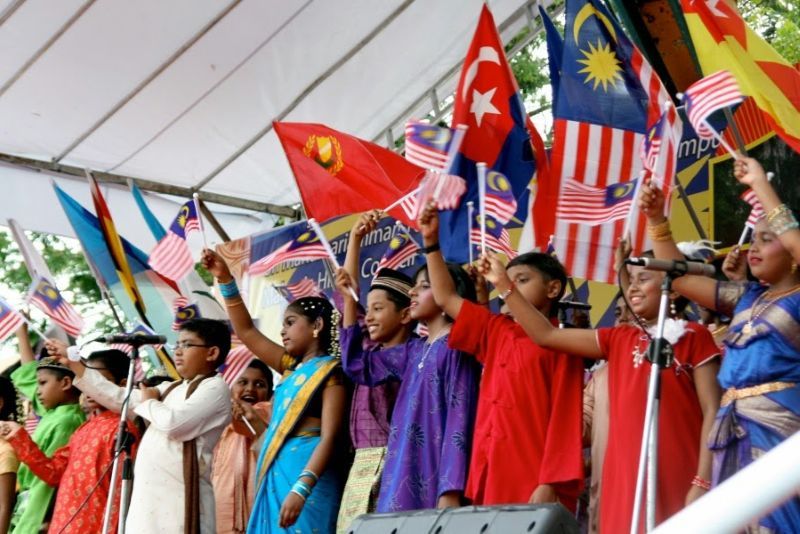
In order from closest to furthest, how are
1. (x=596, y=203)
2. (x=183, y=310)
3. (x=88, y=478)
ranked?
1. (x=596, y=203)
2. (x=88, y=478)
3. (x=183, y=310)

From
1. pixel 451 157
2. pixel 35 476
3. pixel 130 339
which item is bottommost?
pixel 35 476

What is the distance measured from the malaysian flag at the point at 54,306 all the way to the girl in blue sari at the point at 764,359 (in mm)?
4154

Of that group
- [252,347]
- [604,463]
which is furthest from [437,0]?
[604,463]

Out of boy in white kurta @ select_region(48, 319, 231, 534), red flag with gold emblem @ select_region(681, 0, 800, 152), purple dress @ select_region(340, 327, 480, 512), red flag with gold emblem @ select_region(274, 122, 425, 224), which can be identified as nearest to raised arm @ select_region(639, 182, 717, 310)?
red flag with gold emblem @ select_region(681, 0, 800, 152)

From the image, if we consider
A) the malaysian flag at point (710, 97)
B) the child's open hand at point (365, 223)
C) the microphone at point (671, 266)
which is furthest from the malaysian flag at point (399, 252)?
the microphone at point (671, 266)

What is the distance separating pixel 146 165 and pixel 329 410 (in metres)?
3.56

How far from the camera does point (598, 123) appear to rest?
5.23 m

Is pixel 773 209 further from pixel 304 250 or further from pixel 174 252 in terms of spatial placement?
pixel 174 252

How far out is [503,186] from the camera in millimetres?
5020

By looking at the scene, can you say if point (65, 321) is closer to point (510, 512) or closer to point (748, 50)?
point (748, 50)

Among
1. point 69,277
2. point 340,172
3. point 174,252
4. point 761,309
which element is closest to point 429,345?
point 761,309

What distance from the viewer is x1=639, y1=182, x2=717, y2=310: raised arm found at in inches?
158

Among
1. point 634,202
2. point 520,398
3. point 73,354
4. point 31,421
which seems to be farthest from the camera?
point 31,421

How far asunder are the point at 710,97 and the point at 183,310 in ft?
12.2
